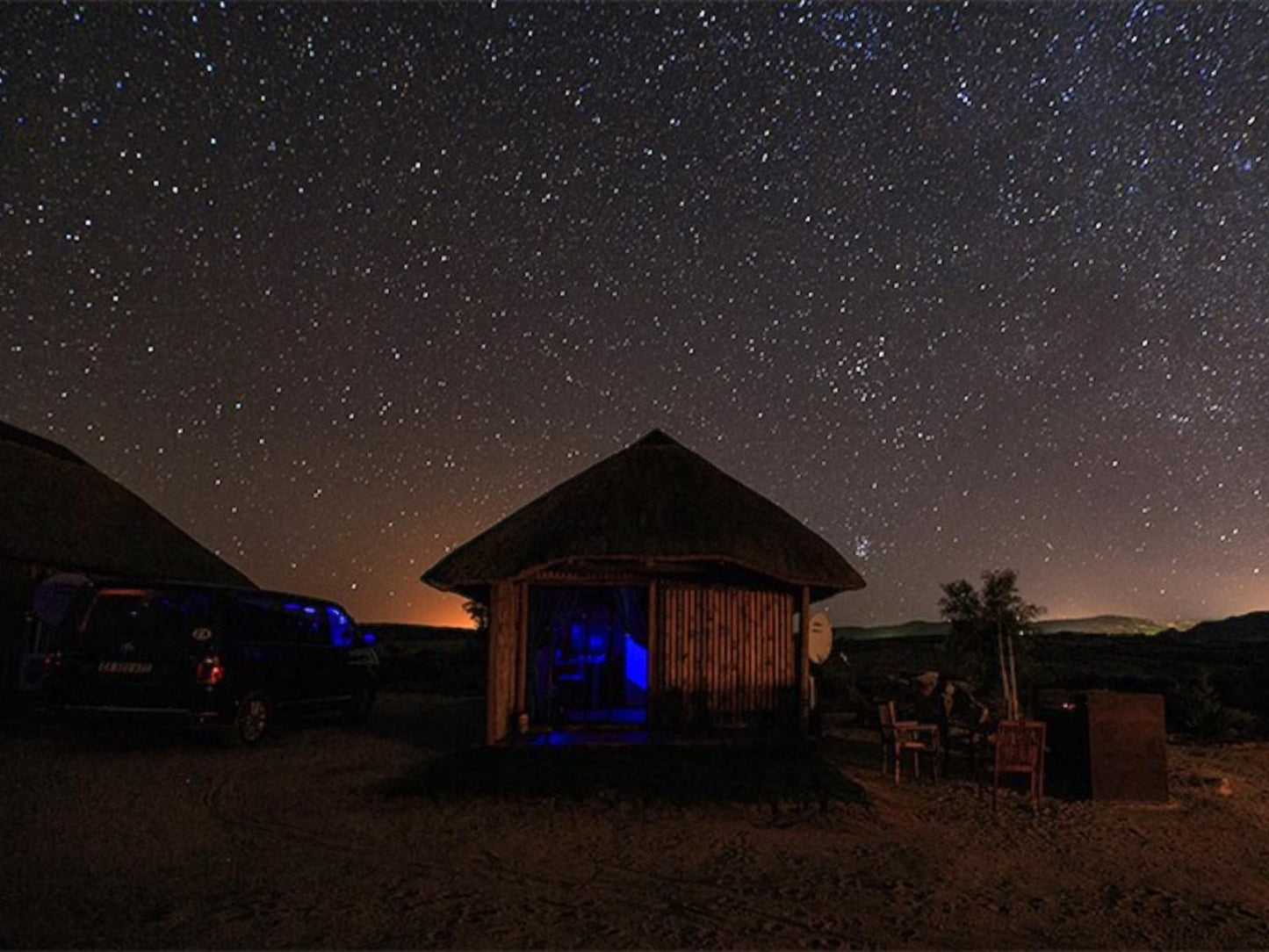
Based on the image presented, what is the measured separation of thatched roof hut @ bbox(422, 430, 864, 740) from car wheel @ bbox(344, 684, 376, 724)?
3.06 metres

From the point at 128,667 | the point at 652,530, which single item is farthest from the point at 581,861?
the point at 128,667

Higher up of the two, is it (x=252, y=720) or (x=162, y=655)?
(x=162, y=655)

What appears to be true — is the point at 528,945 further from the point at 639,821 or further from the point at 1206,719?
the point at 1206,719

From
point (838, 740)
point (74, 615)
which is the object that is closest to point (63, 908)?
point (74, 615)

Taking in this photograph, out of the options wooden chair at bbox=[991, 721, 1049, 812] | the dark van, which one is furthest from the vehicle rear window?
wooden chair at bbox=[991, 721, 1049, 812]

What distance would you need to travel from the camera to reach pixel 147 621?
11.9 m

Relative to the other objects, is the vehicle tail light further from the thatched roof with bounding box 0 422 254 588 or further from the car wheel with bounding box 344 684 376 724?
the thatched roof with bounding box 0 422 254 588

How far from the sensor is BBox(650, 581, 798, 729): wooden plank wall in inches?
531

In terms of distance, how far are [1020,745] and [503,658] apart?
6543 millimetres

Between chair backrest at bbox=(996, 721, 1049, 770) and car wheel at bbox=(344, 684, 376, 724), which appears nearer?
chair backrest at bbox=(996, 721, 1049, 770)

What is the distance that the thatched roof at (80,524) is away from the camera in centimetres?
1728

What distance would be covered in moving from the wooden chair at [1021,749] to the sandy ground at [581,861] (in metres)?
0.36

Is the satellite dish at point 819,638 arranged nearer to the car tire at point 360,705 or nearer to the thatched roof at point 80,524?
the car tire at point 360,705

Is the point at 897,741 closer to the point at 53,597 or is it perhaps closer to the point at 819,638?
the point at 819,638
